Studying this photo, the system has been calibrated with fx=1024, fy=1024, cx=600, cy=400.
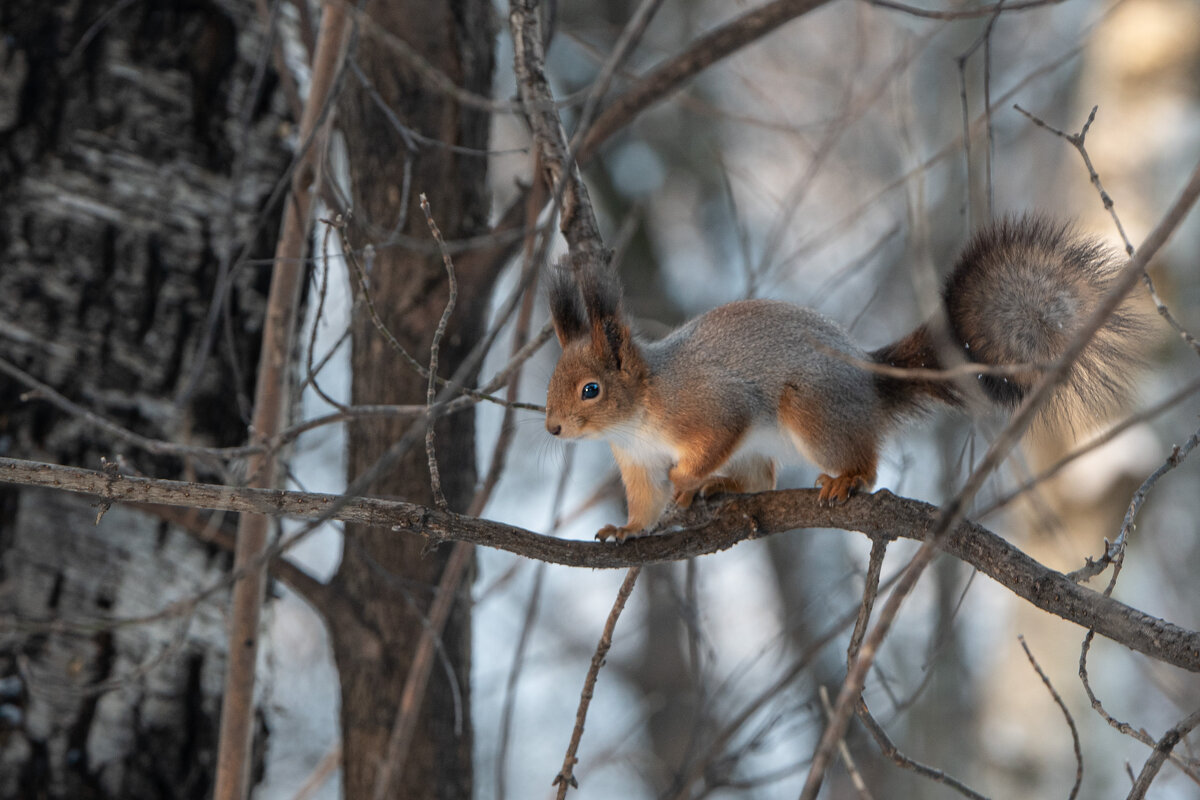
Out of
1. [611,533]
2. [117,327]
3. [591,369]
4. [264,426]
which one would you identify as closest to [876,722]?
[611,533]

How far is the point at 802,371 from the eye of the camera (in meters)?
1.48

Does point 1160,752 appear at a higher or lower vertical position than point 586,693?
lower

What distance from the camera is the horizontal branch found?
0.90 meters

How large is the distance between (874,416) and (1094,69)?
2.81 m

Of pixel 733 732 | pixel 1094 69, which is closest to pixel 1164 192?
pixel 1094 69

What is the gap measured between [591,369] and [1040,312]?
649mm

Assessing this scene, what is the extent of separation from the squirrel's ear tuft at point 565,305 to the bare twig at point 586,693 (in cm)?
39

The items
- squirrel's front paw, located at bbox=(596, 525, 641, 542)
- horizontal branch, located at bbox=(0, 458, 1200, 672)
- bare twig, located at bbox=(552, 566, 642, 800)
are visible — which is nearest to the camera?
horizontal branch, located at bbox=(0, 458, 1200, 672)

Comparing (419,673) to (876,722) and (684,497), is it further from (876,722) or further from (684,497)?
(876,722)

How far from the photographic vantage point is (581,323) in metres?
1.61

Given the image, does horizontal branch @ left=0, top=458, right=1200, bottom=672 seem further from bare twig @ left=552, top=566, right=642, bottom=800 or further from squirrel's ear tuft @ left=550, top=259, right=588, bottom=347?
squirrel's ear tuft @ left=550, top=259, right=588, bottom=347

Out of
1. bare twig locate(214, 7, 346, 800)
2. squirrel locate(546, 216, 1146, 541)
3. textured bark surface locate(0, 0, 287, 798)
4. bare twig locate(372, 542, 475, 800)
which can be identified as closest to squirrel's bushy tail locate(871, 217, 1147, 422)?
squirrel locate(546, 216, 1146, 541)

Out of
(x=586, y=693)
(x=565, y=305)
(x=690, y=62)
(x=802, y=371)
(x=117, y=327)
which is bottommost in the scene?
(x=586, y=693)

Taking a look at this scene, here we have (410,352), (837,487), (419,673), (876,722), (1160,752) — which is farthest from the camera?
(410,352)
